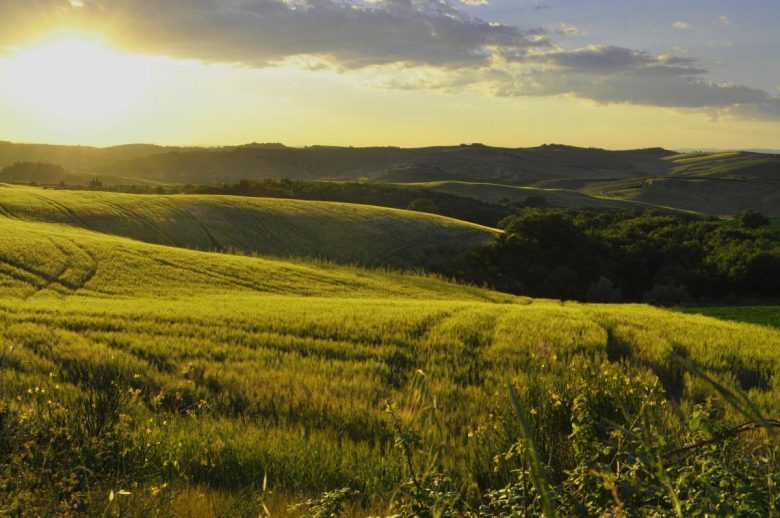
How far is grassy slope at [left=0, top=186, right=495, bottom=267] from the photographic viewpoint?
47.6 meters

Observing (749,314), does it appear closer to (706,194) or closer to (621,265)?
(621,265)

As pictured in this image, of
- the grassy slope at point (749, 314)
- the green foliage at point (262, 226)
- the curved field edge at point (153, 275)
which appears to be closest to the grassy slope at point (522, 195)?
the green foliage at point (262, 226)

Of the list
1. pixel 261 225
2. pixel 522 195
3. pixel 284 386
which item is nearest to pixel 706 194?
pixel 522 195

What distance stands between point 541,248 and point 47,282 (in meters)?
41.7

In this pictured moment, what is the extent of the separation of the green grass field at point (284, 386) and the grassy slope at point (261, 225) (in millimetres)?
15965

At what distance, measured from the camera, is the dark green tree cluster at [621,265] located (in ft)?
168

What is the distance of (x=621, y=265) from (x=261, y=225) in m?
32.5

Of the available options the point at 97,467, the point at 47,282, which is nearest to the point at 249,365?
the point at 97,467

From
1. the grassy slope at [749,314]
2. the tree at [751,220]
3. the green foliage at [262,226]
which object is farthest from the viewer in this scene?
the tree at [751,220]

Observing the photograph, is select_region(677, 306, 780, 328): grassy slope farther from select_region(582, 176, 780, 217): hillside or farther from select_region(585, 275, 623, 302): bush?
select_region(582, 176, 780, 217): hillside

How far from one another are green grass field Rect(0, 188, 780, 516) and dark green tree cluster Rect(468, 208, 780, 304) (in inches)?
954

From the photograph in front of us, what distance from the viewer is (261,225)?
5450 centimetres

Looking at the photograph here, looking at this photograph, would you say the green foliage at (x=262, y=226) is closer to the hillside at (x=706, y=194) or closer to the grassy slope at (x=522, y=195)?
the grassy slope at (x=522, y=195)

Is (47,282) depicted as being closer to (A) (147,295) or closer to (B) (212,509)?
(A) (147,295)
